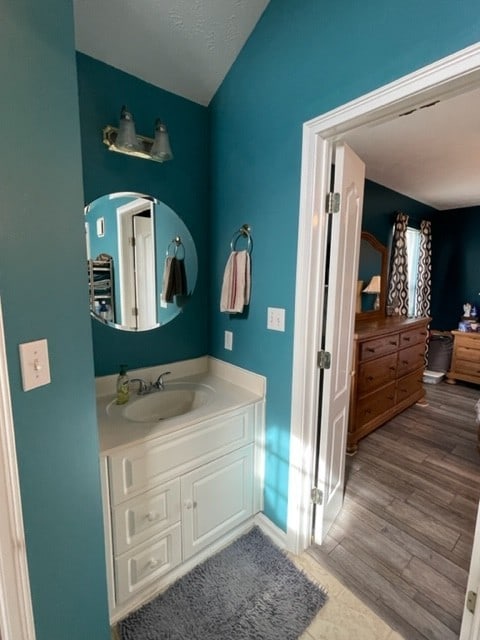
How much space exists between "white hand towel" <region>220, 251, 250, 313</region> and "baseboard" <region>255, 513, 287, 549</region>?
1211 millimetres

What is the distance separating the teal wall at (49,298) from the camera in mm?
752

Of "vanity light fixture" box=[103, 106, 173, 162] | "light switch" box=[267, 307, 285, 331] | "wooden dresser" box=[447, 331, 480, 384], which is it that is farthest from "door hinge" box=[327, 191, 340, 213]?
"wooden dresser" box=[447, 331, 480, 384]

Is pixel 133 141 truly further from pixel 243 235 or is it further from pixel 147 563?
pixel 147 563

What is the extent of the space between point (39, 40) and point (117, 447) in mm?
1278

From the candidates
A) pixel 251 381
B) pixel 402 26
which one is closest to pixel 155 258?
pixel 251 381

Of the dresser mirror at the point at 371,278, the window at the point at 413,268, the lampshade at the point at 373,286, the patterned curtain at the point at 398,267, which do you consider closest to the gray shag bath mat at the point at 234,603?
the dresser mirror at the point at 371,278

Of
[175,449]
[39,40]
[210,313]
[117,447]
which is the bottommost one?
[175,449]

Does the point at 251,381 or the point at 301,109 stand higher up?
the point at 301,109

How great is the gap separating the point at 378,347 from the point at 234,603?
2.07 metres

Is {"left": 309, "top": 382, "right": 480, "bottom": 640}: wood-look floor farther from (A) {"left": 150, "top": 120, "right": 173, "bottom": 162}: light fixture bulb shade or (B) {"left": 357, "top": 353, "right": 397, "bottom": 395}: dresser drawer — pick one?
(A) {"left": 150, "top": 120, "right": 173, "bottom": 162}: light fixture bulb shade

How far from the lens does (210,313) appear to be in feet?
6.87

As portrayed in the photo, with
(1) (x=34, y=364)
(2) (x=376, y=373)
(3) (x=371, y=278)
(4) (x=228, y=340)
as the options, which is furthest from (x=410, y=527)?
(3) (x=371, y=278)

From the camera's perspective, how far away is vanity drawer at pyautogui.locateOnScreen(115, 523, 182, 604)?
1302 mm

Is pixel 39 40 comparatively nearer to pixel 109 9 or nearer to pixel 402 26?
pixel 109 9
